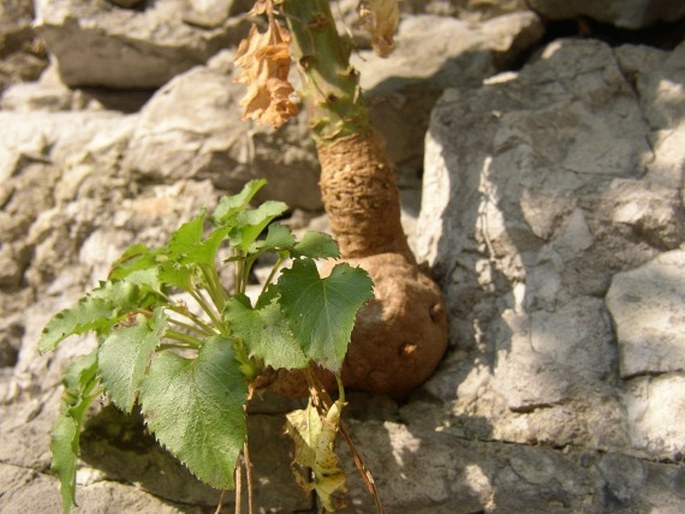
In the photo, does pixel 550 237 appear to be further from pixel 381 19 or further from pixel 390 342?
pixel 381 19

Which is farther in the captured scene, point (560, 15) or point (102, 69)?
point (102, 69)

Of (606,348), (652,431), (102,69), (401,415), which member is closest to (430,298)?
(401,415)

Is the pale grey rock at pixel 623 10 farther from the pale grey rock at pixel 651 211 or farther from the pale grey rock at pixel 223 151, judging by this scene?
the pale grey rock at pixel 223 151

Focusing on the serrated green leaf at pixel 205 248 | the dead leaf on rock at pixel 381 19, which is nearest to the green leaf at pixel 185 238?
the serrated green leaf at pixel 205 248

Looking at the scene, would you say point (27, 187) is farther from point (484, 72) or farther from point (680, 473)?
point (680, 473)

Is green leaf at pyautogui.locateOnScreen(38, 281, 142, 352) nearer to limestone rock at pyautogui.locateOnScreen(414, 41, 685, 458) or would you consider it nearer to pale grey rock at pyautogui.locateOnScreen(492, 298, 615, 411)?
limestone rock at pyautogui.locateOnScreen(414, 41, 685, 458)

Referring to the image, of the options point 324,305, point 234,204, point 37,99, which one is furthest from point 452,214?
point 37,99
